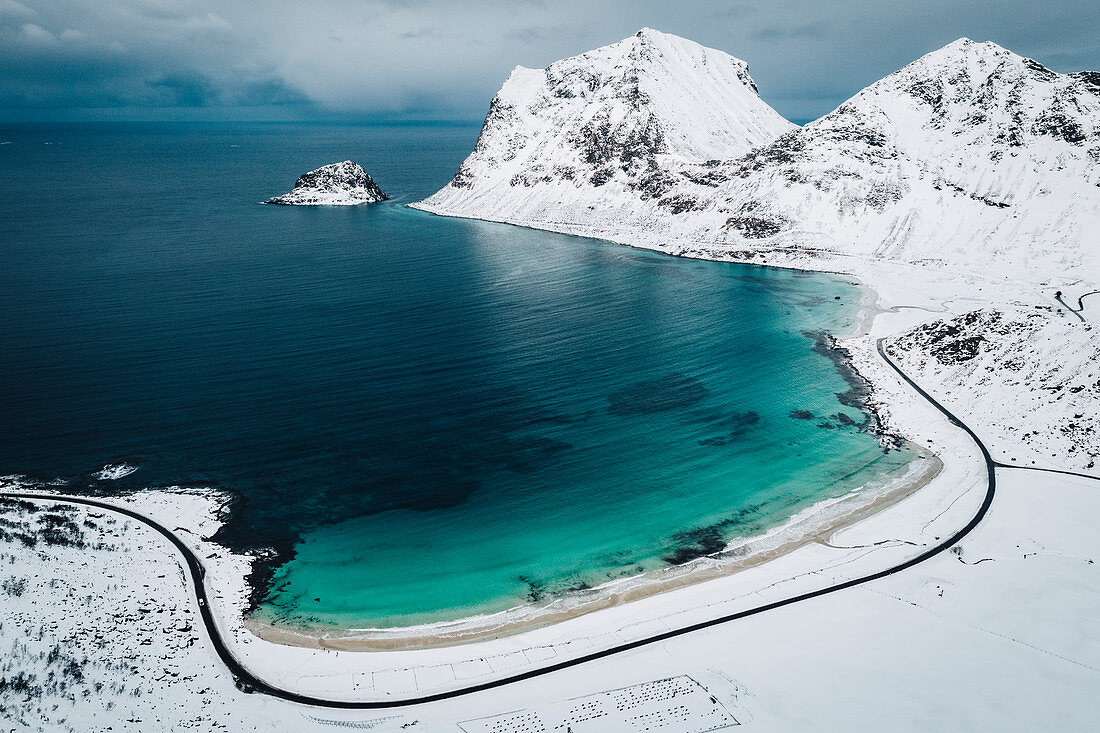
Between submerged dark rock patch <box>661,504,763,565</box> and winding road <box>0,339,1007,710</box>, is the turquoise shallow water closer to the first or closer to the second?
submerged dark rock patch <box>661,504,763,565</box>

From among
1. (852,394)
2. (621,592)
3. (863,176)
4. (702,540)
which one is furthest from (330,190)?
(621,592)

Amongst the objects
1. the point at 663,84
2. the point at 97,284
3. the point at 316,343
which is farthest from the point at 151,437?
the point at 663,84

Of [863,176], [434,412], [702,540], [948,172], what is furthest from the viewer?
[948,172]

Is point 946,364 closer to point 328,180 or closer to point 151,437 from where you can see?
point 151,437

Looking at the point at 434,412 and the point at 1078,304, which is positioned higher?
the point at 1078,304

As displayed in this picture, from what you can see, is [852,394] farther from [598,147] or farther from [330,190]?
[330,190]

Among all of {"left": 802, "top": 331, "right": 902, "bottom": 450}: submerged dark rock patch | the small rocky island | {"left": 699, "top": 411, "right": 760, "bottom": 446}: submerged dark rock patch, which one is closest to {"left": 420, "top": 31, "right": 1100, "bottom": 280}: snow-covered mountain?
the small rocky island
